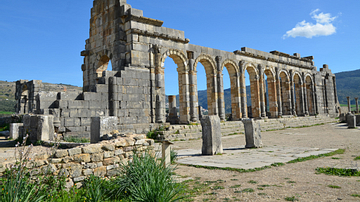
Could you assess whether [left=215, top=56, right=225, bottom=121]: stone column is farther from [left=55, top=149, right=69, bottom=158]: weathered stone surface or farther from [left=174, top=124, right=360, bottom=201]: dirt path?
[left=55, top=149, right=69, bottom=158]: weathered stone surface

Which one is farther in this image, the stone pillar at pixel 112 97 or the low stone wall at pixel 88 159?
the stone pillar at pixel 112 97

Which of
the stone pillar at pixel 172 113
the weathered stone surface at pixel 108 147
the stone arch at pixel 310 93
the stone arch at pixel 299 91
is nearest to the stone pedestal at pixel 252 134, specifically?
the weathered stone surface at pixel 108 147

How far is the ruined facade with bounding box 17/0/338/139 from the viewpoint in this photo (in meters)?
12.0

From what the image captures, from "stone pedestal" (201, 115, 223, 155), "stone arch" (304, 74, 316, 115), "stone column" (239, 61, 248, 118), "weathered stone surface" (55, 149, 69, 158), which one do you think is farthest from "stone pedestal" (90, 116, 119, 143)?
"stone arch" (304, 74, 316, 115)

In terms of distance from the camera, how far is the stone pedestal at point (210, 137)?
8750 millimetres

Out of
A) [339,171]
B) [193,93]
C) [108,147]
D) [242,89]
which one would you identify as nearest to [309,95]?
[242,89]

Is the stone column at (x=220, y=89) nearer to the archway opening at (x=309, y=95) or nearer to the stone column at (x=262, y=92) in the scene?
the stone column at (x=262, y=92)

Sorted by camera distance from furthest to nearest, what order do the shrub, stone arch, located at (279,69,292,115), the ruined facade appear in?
stone arch, located at (279,69,292,115) → the ruined facade → the shrub

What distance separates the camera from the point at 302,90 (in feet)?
89.7

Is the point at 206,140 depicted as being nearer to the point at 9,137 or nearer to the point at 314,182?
the point at 314,182

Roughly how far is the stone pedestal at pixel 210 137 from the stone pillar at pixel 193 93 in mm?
7367

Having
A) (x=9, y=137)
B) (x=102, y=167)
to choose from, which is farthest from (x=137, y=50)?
(x=102, y=167)

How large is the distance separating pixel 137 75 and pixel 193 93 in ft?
13.5

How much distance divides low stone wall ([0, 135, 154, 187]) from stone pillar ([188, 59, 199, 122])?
34.2 ft
